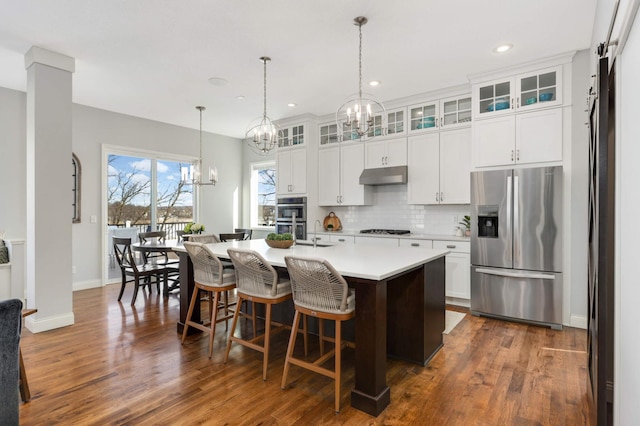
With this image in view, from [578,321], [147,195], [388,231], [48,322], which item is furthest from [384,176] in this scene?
[48,322]

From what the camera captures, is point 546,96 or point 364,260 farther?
point 546,96

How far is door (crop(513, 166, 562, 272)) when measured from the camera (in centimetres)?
360

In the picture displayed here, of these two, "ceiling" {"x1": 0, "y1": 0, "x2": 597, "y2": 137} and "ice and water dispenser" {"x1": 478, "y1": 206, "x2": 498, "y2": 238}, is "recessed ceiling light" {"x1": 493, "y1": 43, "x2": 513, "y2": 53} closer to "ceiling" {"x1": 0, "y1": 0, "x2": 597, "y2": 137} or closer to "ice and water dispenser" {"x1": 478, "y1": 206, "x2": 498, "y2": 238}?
"ceiling" {"x1": 0, "y1": 0, "x2": 597, "y2": 137}

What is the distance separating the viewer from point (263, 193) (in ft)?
24.6

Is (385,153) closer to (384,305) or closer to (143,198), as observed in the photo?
(384,305)

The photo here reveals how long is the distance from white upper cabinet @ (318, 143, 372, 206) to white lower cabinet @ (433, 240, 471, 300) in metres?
1.57

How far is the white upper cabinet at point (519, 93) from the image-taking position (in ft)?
12.3

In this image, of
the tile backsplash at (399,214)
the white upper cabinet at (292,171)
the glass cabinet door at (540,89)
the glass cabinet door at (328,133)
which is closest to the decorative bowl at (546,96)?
the glass cabinet door at (540,89)

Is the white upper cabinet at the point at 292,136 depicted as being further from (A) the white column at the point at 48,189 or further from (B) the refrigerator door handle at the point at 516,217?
(B) the refrigerator door handle at the point at 516,217

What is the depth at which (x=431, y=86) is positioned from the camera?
14.9 ft

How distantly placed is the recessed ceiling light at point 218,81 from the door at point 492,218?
10.5 feet

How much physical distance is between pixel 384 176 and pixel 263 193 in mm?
3265

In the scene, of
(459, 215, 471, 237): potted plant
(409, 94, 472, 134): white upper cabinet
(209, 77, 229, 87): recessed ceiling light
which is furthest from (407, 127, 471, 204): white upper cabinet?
(209, 77, 229, 87): recessed ceiling light

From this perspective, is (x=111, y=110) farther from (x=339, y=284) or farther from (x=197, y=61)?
(x=339, y=284)
